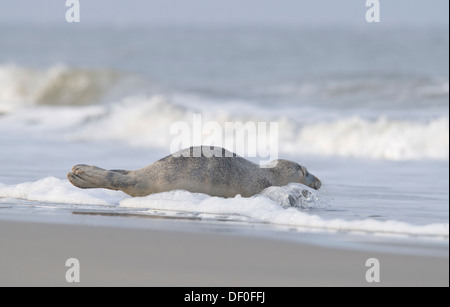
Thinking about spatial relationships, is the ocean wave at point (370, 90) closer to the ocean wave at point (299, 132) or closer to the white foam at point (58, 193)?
the ocean wave at point (299, 132)

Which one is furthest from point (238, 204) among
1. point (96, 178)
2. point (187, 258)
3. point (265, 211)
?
point (187, 258)

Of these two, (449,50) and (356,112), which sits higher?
(449,50)

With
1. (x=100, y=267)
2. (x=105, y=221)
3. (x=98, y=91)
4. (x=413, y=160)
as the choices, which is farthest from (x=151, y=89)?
(x=100, y=267)

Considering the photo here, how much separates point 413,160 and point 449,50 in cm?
1756

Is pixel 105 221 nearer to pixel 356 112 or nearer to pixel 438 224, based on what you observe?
pixel 438 224

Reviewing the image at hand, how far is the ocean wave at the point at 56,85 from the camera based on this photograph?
2067 centimetres

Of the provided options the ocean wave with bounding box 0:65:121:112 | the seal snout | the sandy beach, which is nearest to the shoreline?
the sandy beach

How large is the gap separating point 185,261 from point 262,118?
10.3 meters

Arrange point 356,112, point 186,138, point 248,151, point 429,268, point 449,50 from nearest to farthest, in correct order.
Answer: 1. point 429,268
2. point 248,151
3. point 186,138
4. point 356,112
5. point 449,50

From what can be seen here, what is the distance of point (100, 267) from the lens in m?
5.06

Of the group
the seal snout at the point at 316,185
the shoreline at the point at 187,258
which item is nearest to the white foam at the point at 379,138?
the seal snout at the point at 316,185

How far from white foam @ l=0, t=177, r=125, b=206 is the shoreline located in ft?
2.99

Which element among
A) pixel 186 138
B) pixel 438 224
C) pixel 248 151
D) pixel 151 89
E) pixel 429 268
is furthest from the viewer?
pixel 151 89

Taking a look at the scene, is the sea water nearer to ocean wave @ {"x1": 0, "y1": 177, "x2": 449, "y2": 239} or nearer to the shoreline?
ocean wave @ {"x1": 0, "y1": 177, "x2": 449, "y2": 239}
